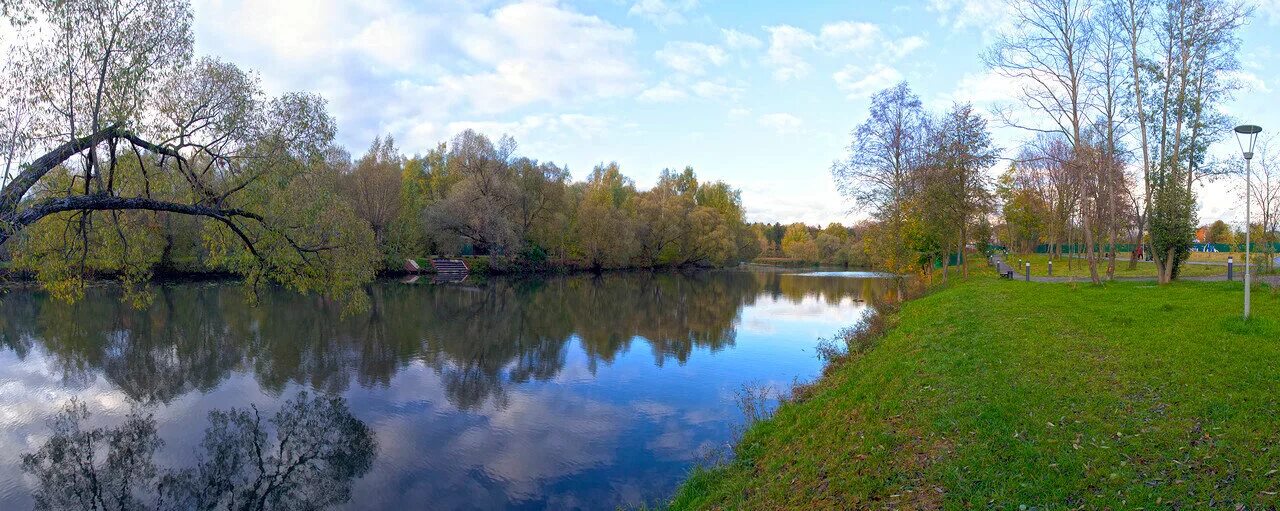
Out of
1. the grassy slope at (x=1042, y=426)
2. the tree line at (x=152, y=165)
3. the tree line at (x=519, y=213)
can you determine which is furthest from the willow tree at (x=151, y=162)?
the tree line at (x=519, y=213)

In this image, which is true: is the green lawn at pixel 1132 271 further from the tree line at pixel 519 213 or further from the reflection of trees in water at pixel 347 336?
the tree line at pixel 519 213

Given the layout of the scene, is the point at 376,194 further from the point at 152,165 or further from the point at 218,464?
the point at 218,464

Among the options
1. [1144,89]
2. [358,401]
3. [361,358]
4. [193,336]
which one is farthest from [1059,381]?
[193,336]

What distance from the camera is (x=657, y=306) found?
97.7ft

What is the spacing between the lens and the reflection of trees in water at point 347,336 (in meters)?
14.4

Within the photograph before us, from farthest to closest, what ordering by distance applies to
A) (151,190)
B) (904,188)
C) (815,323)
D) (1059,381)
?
(904,188) < (815,323) < (151,190) < (1059,381)

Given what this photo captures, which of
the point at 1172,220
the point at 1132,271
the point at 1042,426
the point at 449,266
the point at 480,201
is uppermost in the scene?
the point at 480,201

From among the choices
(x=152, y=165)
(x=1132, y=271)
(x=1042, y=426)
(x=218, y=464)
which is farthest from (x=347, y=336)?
(x=1132, y=271)

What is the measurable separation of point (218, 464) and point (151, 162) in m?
8.14

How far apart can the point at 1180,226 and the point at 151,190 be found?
2674cm

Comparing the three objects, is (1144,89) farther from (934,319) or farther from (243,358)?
(243,358)

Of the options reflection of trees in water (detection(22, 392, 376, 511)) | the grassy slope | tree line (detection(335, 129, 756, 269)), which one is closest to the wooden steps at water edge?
tree line (detection(335, 129, 756, 269))

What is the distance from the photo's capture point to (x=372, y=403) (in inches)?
474

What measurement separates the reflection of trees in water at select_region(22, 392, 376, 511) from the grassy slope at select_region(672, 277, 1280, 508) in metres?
5.27
